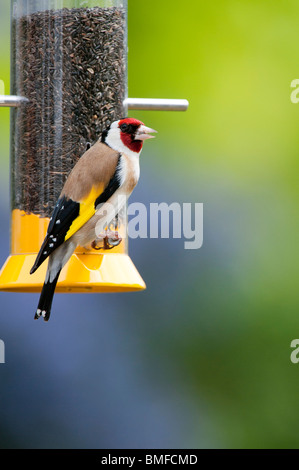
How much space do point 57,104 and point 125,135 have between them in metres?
0.43

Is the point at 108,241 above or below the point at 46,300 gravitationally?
above

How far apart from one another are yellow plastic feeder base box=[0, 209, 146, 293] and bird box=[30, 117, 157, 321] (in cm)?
9

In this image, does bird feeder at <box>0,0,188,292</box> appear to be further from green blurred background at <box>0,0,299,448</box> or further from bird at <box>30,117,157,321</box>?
green blurred background at <box>0,0,299,448</box>

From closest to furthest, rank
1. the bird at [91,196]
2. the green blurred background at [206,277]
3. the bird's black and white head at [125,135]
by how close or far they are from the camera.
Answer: the bird at [91,196]
the bird's black and white head at [125,135]
the green blurred background at [206,277]

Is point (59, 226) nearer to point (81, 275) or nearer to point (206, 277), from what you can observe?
point (81, 275)

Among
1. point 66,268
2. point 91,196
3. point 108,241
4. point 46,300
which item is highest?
point 91,196

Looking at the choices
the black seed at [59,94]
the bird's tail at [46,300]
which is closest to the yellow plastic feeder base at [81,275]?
the bird's tail at [46,300]

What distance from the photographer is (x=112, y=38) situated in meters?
5.99

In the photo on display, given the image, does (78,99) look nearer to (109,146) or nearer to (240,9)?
(109,146)

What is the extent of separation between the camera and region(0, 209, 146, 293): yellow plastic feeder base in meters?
5.55

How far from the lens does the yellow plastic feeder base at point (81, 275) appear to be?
554 cm

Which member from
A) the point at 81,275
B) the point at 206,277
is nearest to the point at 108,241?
the point at 81,275

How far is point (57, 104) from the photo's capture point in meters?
5.84

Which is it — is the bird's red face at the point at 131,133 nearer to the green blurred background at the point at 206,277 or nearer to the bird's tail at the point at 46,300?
the bird's tail at the point at 46,300
